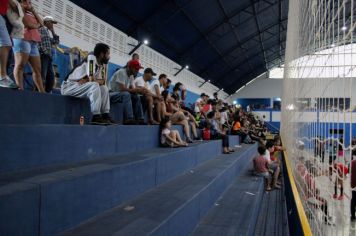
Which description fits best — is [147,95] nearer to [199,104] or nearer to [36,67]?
[36,67]

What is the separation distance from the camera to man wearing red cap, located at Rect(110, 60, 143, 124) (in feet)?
11.3

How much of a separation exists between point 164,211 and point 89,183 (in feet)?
1.71

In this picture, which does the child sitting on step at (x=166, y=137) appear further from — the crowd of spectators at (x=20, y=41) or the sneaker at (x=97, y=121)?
the crowd of spectators at (x=20, y=41)

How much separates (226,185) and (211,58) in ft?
35.7

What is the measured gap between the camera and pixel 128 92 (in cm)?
346

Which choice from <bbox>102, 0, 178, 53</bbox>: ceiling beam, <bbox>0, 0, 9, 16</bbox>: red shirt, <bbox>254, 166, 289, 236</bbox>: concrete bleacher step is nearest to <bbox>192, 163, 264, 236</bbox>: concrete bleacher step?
<bbox>254, 166, 289, 236</bbox>: concrete bleacher step

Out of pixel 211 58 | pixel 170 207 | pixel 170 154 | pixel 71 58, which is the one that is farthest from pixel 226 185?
pixel 211 58

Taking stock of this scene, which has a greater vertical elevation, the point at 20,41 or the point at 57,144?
the point at 20,41

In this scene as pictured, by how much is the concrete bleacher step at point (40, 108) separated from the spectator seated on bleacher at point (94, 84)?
0.13 metres

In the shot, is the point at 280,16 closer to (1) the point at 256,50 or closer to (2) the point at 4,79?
(1) the point at 256,50

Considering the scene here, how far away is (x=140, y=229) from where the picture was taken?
158cm

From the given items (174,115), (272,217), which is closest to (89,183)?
(272,217)

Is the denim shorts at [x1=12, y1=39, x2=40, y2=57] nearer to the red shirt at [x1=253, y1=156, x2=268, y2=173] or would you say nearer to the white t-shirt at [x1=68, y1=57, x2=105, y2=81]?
the white t-shirt at [x1=68, y1=57, x2=105, y2=81]

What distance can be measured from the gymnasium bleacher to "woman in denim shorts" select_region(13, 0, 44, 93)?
38 cm
